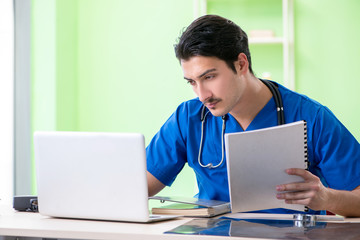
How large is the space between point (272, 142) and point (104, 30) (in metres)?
2.24

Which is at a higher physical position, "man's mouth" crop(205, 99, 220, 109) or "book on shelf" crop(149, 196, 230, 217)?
"man's mouth" crop(205, 99, 220, 109)

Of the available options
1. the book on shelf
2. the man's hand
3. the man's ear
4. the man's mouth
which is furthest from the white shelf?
the man's hand

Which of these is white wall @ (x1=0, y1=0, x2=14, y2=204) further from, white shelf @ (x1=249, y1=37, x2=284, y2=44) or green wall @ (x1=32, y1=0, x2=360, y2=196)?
white shelf @ (x1=249, y1=37, x2=284, y2=44)

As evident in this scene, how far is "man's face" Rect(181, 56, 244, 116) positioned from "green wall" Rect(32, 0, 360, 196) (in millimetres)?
1563

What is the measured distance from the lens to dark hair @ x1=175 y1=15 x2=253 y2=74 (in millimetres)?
1693

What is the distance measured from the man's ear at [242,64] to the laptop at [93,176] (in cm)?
55

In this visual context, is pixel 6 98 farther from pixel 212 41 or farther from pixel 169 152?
pixel 212 41

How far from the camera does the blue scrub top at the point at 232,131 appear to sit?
5.63ft

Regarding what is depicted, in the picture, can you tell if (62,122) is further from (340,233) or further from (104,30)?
(340,233)

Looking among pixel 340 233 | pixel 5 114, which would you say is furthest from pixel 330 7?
pixel 340 233

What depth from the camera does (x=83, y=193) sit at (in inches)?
56.6

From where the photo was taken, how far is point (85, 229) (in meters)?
1.31

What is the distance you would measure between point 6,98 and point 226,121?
1.63 metres

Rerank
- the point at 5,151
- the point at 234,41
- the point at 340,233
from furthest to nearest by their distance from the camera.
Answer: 1. the point at 5,151
2. the point at 234,41
3. the point at 340,233
